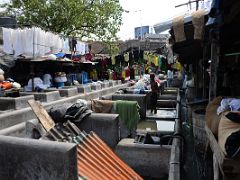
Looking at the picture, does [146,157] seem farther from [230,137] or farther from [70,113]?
[230,137]

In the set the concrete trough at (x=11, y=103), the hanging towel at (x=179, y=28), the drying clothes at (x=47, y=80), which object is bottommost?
the concrete trough at (x=11, y=103)

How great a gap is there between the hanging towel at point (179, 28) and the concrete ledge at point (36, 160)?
3268 millimetres

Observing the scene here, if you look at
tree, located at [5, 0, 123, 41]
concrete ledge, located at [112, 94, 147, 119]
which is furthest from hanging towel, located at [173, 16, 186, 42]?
tree, located at [5, 0, 123, 41]

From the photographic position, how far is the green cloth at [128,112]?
405 inches

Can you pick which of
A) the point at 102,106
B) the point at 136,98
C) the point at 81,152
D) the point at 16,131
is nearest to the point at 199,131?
the point at 81,152

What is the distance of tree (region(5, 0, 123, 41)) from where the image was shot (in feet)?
74.8

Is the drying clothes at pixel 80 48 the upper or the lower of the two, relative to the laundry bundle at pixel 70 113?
upper

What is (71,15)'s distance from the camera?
2361cm

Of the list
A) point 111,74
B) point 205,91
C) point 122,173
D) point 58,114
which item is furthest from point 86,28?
point 122,173

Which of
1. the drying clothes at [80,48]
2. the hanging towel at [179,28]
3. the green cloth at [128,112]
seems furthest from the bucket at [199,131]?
the drying clothes at [80,48]

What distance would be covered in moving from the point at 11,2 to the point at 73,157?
22.0 metres

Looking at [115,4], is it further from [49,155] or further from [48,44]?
[49,155]

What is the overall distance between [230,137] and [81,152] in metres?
3.82

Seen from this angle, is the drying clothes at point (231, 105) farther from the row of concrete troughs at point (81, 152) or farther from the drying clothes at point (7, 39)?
the drying clothes at point (7, 39)
